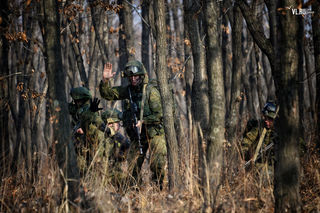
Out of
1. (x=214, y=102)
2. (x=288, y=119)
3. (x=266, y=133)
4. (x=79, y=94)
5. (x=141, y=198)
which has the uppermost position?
(x=79, y=94)

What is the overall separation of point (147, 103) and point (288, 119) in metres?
2.97

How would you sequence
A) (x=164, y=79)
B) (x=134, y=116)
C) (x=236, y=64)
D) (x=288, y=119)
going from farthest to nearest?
(x=236, y=64) < (x=134, y=116) < (x=164, y=79) < (x=288, y=119)

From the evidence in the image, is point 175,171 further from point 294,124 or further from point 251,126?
point 251,126

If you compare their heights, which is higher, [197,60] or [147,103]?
[197,60]

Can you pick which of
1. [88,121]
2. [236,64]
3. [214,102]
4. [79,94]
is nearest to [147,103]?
[88,121]

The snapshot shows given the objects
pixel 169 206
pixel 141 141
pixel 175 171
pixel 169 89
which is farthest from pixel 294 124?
pixel 141 141

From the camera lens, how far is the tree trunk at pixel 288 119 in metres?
3.50

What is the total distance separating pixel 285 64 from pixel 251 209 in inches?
51.0

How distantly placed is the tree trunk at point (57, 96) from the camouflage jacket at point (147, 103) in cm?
249

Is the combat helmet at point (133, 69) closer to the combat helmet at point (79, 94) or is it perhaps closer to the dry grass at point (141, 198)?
the combat helmet at point (79, 94)

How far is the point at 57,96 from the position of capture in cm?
371

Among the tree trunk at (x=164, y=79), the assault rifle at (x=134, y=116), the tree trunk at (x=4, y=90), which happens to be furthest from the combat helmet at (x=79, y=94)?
the tree trunk at (x=164, y=79)

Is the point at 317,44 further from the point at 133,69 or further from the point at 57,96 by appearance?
the point at 57,96

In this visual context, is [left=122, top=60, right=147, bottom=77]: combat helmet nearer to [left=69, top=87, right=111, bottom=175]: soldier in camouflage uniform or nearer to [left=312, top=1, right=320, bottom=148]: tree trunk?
[left=69, top=87, right=111, bottom=175]: soldier in camouflage uniform
